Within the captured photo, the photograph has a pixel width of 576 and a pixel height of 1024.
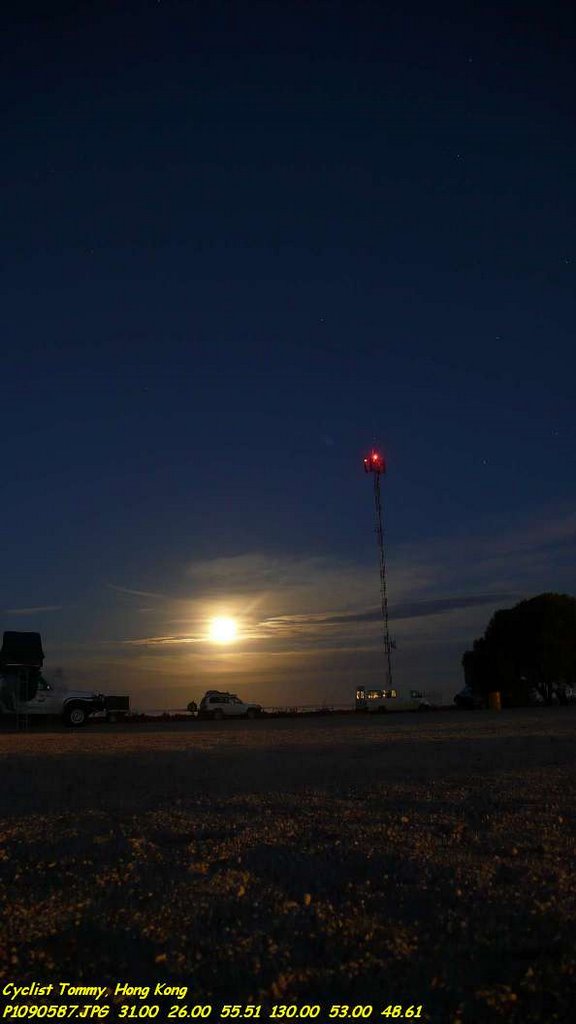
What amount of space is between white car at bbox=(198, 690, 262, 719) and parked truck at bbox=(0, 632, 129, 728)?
1177 centimetres

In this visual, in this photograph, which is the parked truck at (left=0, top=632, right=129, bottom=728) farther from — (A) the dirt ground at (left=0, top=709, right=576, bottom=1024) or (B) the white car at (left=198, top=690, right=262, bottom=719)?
(A) the dirt ground at (left=0, top=709, right=576, bottom=1024)

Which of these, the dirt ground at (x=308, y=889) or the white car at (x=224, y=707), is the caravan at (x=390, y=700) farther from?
the dirt ground at (x=308, y=889)

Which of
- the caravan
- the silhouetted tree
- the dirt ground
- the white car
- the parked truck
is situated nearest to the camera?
the dirt ground

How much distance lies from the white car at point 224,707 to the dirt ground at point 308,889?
113 feet

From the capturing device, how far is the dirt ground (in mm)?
5055

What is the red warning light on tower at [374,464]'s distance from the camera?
185 ft

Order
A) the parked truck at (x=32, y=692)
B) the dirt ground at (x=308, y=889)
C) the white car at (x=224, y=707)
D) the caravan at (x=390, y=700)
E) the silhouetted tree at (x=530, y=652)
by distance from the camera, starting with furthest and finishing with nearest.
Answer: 1. the silhouetted tree at (x=530, y=652)
2. the caravan at (x=390, y=700)
3. the white car at (x=224, y=707)
4. the parked truck at (x=32, y=692)
5. the dirt ground at (x=308, y=889)

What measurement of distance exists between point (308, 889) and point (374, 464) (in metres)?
50.3

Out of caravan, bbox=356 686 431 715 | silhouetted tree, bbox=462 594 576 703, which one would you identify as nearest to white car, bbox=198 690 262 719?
caravan, bbox=356 686 431 715

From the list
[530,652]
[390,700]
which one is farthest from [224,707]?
[530,652]

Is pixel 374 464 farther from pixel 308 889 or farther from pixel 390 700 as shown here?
pixel 308 889

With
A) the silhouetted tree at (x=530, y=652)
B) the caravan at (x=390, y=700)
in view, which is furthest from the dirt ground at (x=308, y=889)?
the silhouetted tree at (x=530, y=652)

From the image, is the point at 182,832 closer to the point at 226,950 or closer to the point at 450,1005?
the point at 226,950

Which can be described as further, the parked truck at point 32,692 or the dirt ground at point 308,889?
the parked truck at point 32,692
